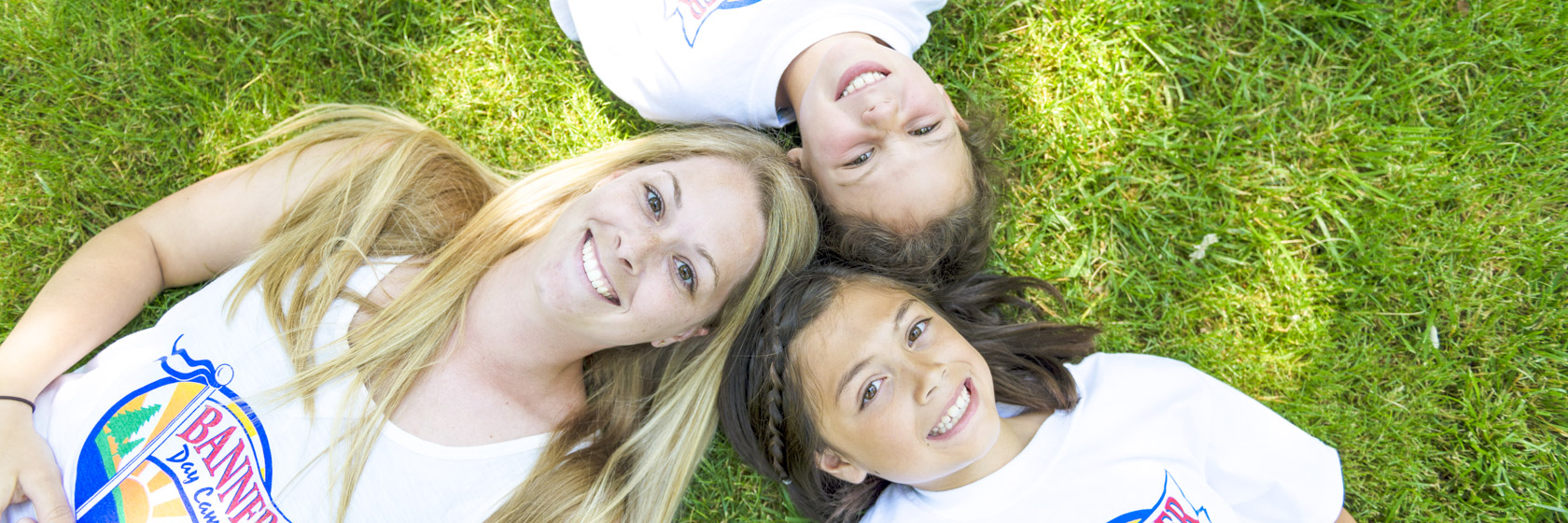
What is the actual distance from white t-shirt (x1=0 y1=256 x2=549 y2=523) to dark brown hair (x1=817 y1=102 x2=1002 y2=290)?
50.2 inches

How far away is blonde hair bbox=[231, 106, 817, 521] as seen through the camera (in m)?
2.64

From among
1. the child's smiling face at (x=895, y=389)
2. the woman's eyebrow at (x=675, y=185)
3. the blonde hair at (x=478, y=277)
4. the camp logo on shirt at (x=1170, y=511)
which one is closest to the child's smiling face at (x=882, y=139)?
the blonde hair at (x=478, y=277)

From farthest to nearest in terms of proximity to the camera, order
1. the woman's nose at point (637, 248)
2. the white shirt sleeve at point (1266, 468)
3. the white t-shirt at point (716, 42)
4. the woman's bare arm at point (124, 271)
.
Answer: the white t-shirt at point (716, 42) < the white shirt sleeve at point (1266, 468) < the woman's bare arm at point (124, 271) < the woman's nose at point (637, 248)

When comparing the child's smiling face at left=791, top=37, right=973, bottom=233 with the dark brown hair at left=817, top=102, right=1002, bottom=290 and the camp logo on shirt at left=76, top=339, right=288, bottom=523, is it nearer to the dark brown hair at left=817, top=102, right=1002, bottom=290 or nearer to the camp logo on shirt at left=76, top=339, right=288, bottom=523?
the dark brown hair at left=817, top=102, right=1002, bottom=290

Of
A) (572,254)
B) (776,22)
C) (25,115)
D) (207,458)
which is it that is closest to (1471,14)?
(776,22)

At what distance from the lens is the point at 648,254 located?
240 cm

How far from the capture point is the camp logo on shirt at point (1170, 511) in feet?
8.40

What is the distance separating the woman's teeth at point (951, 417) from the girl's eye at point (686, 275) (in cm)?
84

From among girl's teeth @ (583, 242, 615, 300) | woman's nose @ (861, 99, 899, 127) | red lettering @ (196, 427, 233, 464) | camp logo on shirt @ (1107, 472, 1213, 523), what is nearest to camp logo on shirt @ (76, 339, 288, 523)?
red lettering @ (196, 427, 233, 464)

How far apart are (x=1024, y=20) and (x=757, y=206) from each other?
1.61 metres

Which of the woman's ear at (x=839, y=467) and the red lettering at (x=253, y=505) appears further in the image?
the woman's ear at (x=839, y=467)

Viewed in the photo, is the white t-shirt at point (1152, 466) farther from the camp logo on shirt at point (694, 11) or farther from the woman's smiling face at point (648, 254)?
the camp logo on shirt at point (694, 11)

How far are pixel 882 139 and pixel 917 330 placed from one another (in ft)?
1.99

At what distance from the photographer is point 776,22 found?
2902 mm
